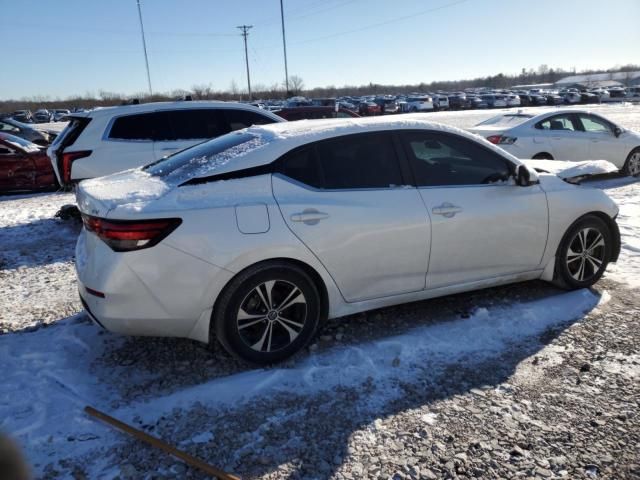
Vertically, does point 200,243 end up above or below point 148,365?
above

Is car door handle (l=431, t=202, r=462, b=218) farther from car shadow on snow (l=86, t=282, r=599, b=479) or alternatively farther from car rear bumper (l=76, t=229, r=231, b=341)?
car rear bumper (l=76, t=229, r=231, b=341)

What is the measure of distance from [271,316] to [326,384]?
0.58m

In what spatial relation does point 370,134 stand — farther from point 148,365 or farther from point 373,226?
point 148,365

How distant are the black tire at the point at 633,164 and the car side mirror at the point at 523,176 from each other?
8409 millimetres

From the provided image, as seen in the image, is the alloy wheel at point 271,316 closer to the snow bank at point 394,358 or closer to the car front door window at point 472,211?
the snow bank at point 394,358

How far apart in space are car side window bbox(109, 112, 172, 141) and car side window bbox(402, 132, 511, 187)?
5.15m

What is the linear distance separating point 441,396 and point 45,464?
2.25 metres

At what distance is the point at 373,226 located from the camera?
3.71 meters

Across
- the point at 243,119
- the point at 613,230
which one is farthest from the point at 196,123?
the point at 613,230

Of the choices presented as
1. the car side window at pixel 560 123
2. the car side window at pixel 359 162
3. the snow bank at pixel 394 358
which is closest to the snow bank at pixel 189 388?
the snow bank at pixel 394 358

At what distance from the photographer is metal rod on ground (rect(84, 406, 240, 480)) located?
2.58m

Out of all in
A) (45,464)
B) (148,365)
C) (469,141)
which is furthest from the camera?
(469,141)

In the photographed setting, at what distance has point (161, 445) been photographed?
9.10ft

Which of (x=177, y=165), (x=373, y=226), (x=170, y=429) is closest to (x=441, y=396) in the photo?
(x=373, y=226)
